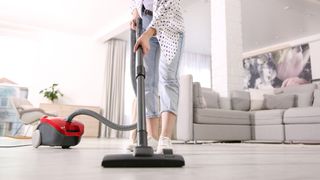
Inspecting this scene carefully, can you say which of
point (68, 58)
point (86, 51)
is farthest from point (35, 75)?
point (86, 51)

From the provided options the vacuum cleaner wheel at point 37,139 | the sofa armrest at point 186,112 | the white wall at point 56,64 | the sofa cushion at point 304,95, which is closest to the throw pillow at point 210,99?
the sofa armrest at point 186,112

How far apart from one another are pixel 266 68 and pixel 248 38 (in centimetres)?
124

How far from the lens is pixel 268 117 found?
3977mm

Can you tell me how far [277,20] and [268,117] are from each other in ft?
12.0

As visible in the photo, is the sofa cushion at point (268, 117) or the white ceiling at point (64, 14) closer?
the sofa cushion at point (268, 117)

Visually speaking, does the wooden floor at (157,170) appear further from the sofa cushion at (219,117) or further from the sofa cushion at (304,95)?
the sofa cushion at (304,95)

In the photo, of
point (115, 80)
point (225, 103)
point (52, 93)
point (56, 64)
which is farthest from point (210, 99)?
point (56, 64)

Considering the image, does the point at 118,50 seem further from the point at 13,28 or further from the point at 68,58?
the point at 13,28

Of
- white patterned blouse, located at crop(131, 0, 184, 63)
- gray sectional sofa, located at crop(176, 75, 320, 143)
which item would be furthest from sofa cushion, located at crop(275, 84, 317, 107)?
white patterned blouse, located at crop(131, 0, 184, 63)

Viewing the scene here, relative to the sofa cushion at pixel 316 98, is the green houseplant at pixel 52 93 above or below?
above

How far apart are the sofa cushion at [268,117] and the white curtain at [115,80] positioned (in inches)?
155

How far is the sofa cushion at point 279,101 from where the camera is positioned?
4.47 m

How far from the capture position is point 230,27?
4734 millimetres

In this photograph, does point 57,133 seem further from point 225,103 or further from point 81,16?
point 81,16
